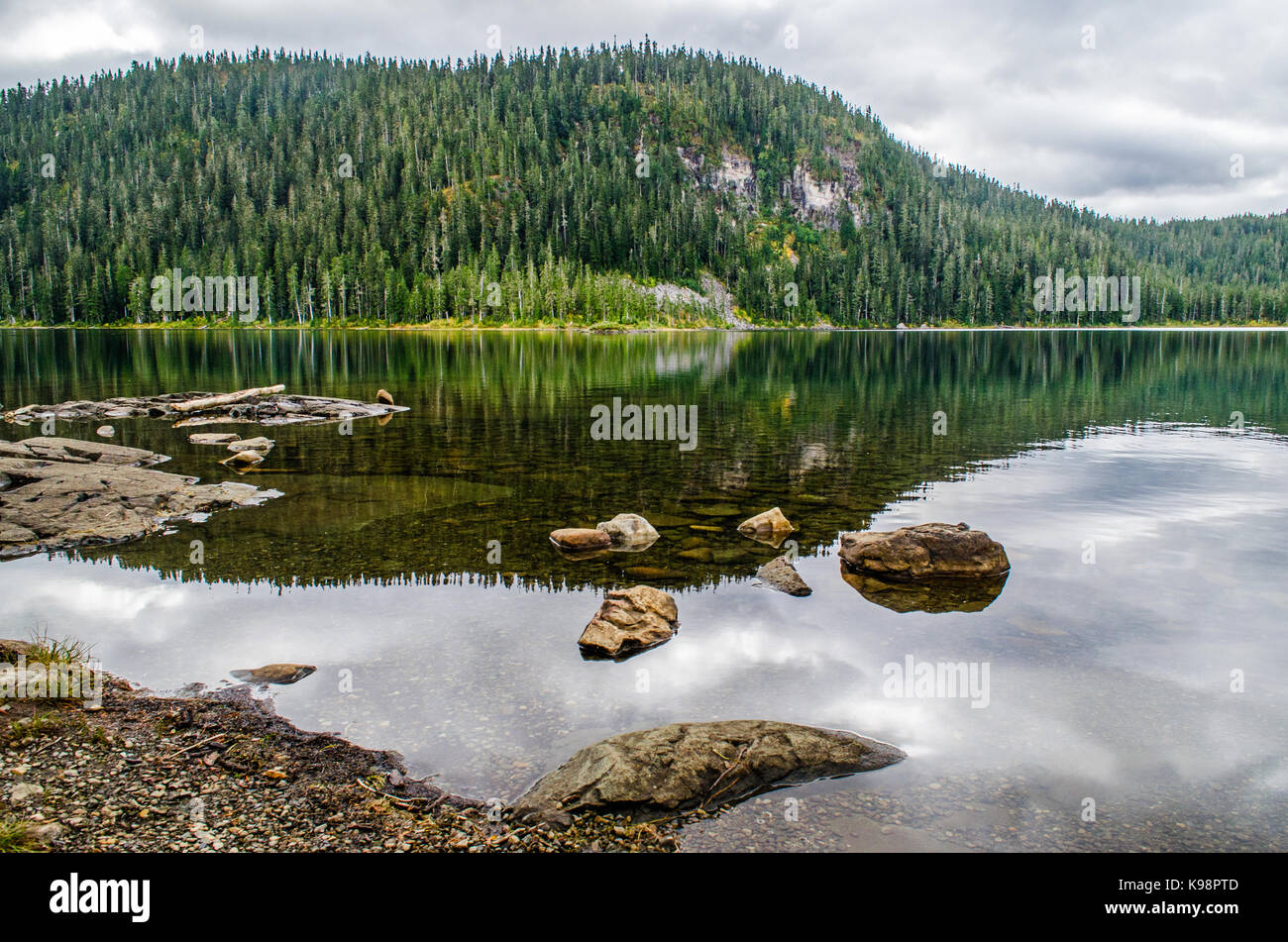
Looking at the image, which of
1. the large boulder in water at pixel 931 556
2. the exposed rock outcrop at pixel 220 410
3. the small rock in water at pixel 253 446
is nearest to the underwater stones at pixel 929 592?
the large boulder in water at pixel 931 556

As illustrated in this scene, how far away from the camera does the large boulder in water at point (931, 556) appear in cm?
1684

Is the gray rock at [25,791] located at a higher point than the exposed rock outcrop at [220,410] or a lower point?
lower

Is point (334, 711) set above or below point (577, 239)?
below

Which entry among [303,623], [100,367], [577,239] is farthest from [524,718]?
[577,239]

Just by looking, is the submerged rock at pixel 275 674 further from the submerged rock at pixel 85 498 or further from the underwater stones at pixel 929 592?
the underwater stones at pixel 929 592

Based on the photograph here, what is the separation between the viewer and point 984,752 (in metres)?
9.94

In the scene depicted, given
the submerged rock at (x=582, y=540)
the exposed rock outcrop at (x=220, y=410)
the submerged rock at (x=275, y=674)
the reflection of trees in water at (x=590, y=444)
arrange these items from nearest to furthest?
the submerged rock at (x=275, y=674)
the reflection of trees in water at (x=590, y=444)
the submerged rock at (x=582, y=540)
the exposed rock outcrop at (x=220, y=410)

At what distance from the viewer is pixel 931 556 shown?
17031 millimetres

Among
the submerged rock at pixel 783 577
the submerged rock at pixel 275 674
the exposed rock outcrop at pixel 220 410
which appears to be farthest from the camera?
the exposed rock outcrop at pixel 220 410

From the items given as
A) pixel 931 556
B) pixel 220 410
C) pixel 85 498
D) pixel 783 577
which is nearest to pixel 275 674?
pixel 783 577

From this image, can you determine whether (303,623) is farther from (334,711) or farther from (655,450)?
(655,450)

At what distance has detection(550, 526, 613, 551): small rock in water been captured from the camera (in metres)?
18.2

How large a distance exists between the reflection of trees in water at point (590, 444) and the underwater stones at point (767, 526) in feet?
1.64
